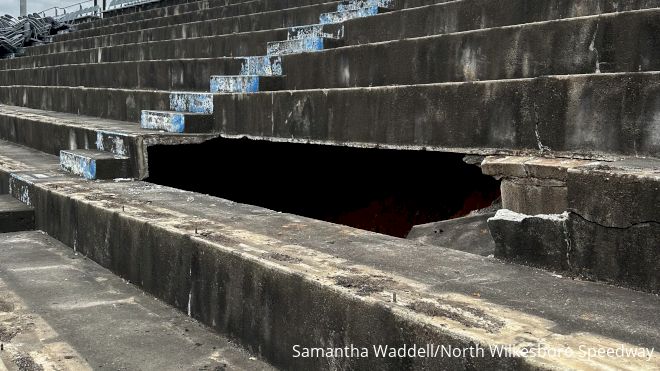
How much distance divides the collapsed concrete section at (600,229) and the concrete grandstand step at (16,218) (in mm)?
4205

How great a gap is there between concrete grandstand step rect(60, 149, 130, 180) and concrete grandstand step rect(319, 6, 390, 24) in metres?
3.51

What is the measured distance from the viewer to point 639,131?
290 centimetres

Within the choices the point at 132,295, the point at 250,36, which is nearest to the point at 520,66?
the point at 132,295

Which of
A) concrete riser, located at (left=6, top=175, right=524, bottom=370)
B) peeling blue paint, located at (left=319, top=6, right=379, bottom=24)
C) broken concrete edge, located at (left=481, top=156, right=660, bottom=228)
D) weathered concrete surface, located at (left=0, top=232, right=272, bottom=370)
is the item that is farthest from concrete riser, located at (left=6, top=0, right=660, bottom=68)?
weathered concrete surface, located at (left=0, top=232, right=272, bottom=370)

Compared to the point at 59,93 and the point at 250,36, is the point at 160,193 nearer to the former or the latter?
the point at 250,36

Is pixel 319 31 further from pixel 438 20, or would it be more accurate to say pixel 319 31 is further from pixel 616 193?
pixel 616 193

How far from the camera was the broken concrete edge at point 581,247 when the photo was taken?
2.28 metres

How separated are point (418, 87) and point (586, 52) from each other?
104cm

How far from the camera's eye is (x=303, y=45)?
24.1ft

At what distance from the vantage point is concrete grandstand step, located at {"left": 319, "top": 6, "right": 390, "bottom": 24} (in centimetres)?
764

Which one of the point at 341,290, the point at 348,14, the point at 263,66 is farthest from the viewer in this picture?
the point at 348,14

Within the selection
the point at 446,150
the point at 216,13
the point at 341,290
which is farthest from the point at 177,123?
the point at 216,13

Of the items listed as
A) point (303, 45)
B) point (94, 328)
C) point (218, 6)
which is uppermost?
point (218, 6)

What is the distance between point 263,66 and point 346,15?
175 centimetres
